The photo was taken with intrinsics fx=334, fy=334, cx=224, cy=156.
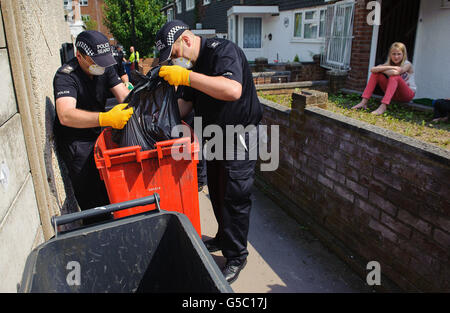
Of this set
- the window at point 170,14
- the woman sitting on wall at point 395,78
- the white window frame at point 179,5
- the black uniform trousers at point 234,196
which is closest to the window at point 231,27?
the white window frame at point 179,5

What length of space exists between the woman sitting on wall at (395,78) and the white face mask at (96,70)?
12.5 feet

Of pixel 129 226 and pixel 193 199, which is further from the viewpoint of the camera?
pixel 193 199

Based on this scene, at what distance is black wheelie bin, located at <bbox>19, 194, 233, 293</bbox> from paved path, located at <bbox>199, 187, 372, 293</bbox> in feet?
4.47

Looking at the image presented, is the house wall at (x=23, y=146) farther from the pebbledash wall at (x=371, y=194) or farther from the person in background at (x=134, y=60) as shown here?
the person in background at (x=134, y=60)

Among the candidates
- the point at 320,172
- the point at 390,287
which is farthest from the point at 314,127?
the point at 390,287

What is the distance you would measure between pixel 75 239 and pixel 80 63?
1.69 m

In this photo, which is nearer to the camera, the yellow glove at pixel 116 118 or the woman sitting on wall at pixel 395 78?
the yellow glove at pixel 116 118

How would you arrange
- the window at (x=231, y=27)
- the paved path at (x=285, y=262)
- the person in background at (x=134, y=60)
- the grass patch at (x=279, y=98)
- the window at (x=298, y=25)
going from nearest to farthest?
the paved path at (x=285, y=262) → the grass patch at (x=279, y=98) → the window at (x=298, y=25) → the person in background at (x=134, y=60) → the window at (x=231, y=27)

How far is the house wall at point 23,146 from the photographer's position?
1708 millimetres

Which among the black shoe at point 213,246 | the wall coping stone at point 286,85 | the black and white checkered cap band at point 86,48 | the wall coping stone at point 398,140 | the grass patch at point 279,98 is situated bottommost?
the black shoe at point 213,246

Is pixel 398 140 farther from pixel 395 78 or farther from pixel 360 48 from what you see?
pixel 360 48

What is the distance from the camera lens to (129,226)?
166 centimetres

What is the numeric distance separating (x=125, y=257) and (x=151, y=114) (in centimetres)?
115
